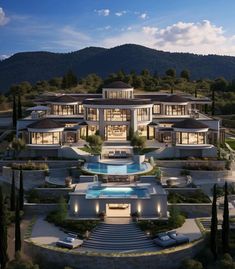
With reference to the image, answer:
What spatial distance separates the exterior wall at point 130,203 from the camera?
32844 mm

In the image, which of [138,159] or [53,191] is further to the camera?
[138,159]

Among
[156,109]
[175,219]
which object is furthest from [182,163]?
[156,109]

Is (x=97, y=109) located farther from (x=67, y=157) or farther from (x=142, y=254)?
(x=142, y=254)

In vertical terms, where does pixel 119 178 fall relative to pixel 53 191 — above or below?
above

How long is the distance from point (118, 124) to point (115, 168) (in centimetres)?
1220

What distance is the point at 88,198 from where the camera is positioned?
108ft

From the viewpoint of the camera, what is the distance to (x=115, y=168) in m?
41.0

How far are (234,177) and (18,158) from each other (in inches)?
867

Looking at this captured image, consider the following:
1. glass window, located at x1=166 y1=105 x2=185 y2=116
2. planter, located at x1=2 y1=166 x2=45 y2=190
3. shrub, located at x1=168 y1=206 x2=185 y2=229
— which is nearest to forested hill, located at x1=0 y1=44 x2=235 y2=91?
glass window, located at x1=166 y1=105 x2=185 y2=116

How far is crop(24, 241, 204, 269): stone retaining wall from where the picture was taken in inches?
1060

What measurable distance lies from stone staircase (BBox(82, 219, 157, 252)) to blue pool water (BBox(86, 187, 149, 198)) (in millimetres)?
3196

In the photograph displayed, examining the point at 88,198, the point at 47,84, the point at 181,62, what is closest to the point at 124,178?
the point at 88,198

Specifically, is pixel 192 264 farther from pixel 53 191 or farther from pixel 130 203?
pixel 53 191

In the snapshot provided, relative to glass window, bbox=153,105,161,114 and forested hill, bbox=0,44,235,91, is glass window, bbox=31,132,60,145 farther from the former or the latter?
forested hill, bbox=0,44,235,91
